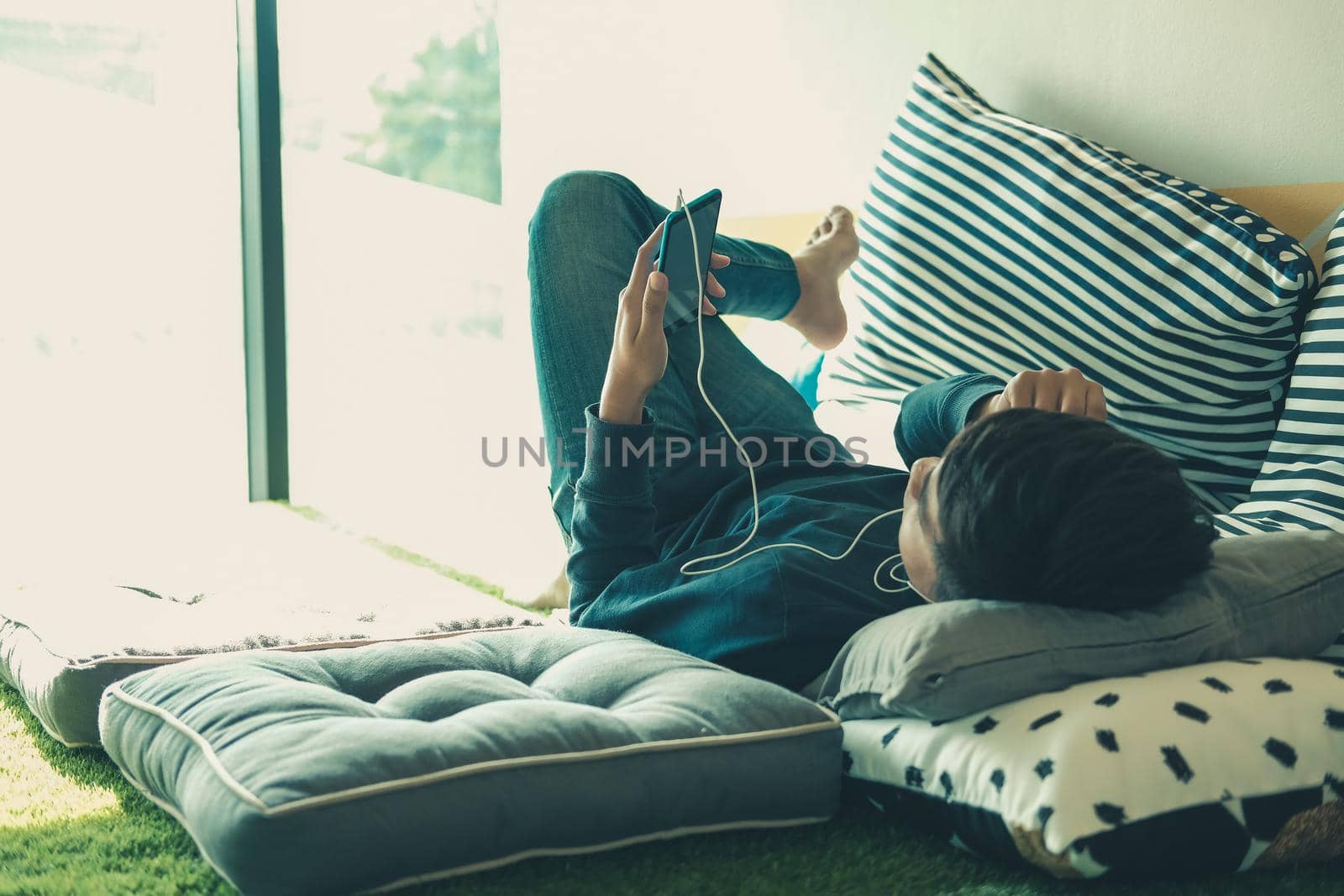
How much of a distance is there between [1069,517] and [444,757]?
18.0 inches

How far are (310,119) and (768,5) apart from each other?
54.2 inches

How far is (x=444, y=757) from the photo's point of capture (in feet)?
2.66

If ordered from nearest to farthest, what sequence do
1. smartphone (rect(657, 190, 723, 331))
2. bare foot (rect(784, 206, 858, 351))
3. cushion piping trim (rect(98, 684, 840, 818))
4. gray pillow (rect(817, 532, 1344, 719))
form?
cushion piping trim (rect(98, 684, 840, 818))
gray pillow (rect(817, 532, 1344, 719))
smartphone (rect(657, 190, 723, 331))
bare foot (rect(784, 206, 858, 351))

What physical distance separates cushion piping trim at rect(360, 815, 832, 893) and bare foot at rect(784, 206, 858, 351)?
0.85 m

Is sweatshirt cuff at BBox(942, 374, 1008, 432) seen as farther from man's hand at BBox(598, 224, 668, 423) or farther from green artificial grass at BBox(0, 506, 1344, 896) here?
green artificial grass at BBox(0, 506, 1344, 896)

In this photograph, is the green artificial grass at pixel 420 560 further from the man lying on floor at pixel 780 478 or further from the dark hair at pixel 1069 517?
the dark hair at pixel 1069 517

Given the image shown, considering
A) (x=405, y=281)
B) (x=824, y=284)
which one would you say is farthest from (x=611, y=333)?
(x=405, y=281)

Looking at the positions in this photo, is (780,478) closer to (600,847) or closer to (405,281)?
(600,847)

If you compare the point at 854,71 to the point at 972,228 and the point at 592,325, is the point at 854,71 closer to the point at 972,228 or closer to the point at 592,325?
the point at 972,228

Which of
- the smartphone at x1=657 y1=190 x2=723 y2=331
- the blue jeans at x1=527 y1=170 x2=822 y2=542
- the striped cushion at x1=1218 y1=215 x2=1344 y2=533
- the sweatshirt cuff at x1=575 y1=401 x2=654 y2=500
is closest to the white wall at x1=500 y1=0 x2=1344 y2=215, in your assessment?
the striped cushion at x1=1218 y1=215 x2=1344 y2=533

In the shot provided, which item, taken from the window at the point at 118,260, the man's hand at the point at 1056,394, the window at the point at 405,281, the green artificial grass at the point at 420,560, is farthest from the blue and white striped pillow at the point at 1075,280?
the window at the point at 118,260

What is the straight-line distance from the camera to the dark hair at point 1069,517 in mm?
848

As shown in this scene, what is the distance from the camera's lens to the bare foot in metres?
1.64

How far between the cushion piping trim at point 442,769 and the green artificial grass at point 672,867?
0.08 m
